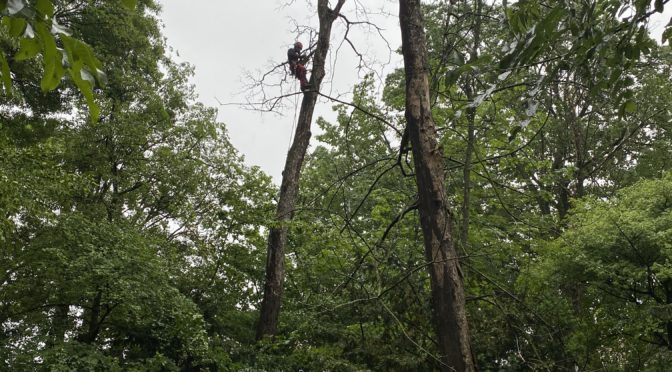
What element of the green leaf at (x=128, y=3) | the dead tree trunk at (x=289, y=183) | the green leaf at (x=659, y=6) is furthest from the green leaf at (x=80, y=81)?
the dead tree trunk at (x=289, y=183)

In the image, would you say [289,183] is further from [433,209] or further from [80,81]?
[80,81]

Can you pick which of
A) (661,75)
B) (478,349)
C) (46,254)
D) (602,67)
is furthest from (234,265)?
(661,75)

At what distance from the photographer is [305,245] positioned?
1114cm

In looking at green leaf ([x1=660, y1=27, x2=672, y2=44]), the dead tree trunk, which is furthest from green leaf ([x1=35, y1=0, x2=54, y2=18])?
the dead tree trunk

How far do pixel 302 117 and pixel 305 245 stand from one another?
2.86 metres

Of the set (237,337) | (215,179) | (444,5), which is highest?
(444,5)

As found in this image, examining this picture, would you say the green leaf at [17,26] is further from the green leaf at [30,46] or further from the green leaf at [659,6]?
the green leaf at [659,6]

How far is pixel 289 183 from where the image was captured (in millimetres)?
9398

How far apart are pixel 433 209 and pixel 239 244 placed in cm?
910

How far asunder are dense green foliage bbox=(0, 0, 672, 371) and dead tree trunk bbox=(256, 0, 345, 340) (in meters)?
0.47

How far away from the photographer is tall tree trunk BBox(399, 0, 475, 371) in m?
2.82

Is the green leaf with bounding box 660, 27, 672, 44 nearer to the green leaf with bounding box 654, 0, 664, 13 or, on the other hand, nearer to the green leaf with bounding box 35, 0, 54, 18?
the green leaf with bounding box 654, 0, 664, 13

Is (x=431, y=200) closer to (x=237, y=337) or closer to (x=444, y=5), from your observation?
(x=237, y=337)

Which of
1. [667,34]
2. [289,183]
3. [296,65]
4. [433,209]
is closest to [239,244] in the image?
[289,183]
